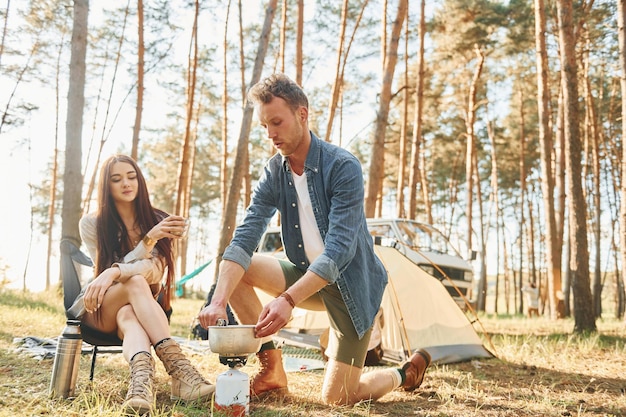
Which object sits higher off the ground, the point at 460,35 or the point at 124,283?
the point at 460,35

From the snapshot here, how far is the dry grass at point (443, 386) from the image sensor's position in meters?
2.49

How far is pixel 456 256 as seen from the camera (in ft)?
28.3

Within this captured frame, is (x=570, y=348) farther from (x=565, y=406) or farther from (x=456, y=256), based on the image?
(x=456, y=256)

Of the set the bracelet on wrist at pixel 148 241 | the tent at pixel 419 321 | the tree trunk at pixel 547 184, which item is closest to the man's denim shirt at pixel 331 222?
the bracelet on wrist at pixel 148 241

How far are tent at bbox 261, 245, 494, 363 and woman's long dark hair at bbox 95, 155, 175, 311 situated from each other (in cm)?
250

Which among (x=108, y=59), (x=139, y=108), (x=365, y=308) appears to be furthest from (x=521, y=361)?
(x=108, y=59)

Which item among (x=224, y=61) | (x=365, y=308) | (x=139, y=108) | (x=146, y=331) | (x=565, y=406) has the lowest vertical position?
(x=565, y=406)

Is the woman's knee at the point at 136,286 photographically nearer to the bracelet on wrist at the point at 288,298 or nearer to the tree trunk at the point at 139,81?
the bracelet on wrist at the point at 288,298

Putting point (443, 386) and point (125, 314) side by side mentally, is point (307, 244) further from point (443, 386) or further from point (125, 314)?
point (443, 386)

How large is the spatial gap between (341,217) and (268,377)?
39.2 inches

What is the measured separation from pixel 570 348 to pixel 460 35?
36.5ft

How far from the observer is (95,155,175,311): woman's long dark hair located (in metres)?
2.89

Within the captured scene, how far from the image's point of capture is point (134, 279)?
266 centimetres

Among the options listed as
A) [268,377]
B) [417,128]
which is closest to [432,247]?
[417,128]
